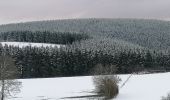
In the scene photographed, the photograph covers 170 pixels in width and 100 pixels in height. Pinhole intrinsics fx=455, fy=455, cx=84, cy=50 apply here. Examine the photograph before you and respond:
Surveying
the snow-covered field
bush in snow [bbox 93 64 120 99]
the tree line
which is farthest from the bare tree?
the tree line

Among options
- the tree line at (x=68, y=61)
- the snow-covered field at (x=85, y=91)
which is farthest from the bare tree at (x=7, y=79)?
the tree line at (x=68, y=61)

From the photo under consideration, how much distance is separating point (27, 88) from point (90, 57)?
56961 millimetres

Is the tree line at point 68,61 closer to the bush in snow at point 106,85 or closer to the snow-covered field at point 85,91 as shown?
the snow-covered field at point 85,91

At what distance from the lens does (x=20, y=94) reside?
78.2 meters

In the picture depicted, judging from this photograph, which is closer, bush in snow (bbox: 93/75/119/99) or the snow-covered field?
the snow-covered field

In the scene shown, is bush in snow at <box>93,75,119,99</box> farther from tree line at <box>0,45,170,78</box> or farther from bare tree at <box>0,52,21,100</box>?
tree line at <box>0,45,170,78</box>

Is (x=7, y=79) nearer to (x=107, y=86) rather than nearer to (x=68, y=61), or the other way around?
(x=107, y=86)

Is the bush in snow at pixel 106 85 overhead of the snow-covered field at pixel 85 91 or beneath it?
overhead

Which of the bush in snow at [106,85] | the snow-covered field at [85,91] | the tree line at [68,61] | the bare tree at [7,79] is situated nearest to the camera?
the bare tree at [7,79]

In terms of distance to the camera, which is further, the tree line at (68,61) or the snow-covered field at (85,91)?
the tree line at (68,61)

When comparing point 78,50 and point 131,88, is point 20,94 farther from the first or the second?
point 78,50

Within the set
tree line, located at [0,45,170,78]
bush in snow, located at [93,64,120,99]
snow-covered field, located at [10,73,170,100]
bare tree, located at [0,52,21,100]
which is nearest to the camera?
bare tree, located at [0,52,21,100]

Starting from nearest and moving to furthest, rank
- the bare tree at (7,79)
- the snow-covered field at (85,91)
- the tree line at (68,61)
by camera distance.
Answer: the bare tree at (7,79) < the snow-covered field at (85,91) < the tree line at (68,61)

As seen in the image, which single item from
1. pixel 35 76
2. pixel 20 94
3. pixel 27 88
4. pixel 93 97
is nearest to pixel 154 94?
pixel 93 97
